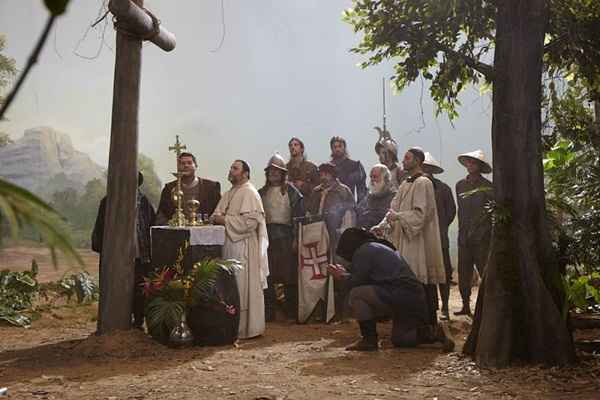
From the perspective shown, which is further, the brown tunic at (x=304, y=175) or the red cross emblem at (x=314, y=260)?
the brown tunic at (x=304, y=175)

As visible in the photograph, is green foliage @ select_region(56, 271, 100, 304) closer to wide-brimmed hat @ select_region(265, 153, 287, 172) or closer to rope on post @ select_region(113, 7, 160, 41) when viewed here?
wide-brimmed hat @ select_region(265, 153, 287, 172)

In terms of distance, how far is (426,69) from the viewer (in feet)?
21.6

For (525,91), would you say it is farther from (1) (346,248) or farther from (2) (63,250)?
(2) (63,250)

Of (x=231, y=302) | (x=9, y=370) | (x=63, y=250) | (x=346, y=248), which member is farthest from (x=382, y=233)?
(x=63, y=250)

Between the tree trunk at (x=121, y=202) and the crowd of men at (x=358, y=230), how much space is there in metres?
0.71

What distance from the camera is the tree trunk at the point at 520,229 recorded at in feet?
17.8

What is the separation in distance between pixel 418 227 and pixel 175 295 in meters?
2.69

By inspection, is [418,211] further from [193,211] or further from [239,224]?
[193,211]

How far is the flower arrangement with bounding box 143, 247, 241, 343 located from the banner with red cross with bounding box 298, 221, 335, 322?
194 centimetres

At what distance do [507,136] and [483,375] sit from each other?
6.52 feet

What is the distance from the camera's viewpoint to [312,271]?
28.6 ft

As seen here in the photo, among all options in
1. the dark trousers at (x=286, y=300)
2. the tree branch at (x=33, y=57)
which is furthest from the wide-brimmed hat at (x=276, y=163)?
the tree branch at (x=33, y=57)

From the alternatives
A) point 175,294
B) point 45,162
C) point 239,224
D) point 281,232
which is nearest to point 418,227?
point 239,224

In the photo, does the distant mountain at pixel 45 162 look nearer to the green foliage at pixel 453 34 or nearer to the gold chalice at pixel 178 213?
the gold chalice at pixel 178 213
